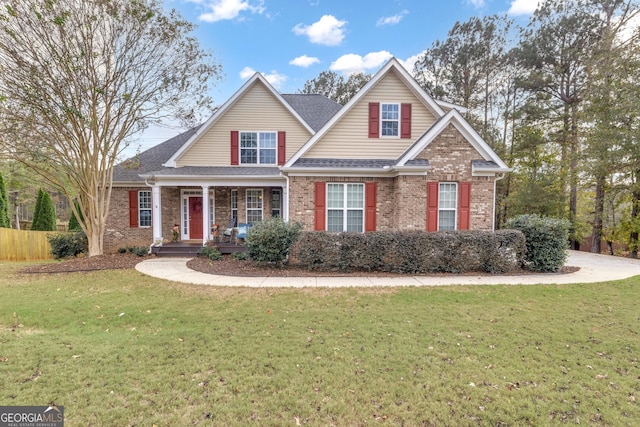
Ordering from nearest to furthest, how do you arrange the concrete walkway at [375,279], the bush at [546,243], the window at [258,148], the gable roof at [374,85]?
1. the concrete walkway at [375,279]
2. the bush at [546,243]
3. the gable roof at [374,85]
4. the window at [258,148]

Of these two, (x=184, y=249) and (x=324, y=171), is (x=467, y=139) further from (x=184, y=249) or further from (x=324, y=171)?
(x=184, y=249)

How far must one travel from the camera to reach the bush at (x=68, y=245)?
41.6ft

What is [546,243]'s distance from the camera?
30.9 feet

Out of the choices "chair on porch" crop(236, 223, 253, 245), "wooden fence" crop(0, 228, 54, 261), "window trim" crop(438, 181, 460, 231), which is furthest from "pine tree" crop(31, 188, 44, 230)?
"window trim" crop(438, 181, 460, 231)

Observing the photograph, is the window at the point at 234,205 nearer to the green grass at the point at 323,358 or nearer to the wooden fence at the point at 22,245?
the green grass at the point at 323,358

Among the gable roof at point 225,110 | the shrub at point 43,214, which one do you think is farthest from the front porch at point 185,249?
the shrub at point 43,214

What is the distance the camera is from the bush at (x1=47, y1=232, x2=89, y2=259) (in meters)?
12.7

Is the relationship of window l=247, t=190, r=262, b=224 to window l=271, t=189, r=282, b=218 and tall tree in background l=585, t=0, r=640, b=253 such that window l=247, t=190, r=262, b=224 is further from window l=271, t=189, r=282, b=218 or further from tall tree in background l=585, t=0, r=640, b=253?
tall tree in background l=585, t=0, r=640, b=253

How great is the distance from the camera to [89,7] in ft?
32.8

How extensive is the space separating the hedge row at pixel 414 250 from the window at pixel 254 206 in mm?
5415

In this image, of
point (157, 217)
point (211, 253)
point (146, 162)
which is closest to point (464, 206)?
point (211, 253)

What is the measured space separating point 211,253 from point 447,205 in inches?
353

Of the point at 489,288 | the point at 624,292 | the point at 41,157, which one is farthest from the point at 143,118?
the point at 624,292

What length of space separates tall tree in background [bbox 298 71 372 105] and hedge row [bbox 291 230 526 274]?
2437 cm
